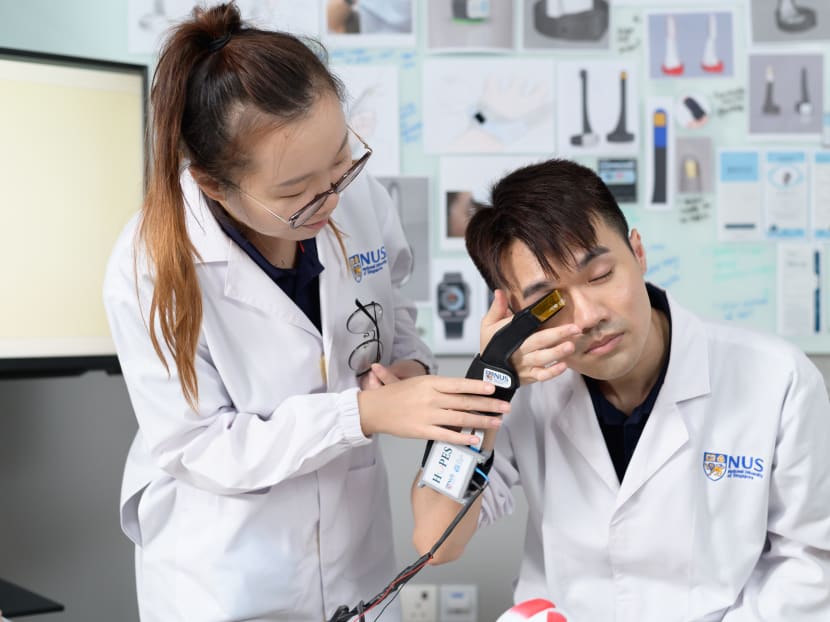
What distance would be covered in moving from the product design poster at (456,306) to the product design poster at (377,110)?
0.27 meters

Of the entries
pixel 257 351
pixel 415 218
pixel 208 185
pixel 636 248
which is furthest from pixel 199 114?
pixel 415 218

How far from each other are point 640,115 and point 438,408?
3.91 ft

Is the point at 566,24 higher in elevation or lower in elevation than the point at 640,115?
higher

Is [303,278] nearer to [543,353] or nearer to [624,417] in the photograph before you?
[543,353]

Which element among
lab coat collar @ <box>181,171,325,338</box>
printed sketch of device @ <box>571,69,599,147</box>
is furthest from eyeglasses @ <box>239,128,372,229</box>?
printed sketch of device @ <box>571,69,599,147</box>

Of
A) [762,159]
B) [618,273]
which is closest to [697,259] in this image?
[762,159]

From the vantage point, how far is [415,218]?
206 cm

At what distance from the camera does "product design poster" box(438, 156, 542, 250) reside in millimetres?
2051

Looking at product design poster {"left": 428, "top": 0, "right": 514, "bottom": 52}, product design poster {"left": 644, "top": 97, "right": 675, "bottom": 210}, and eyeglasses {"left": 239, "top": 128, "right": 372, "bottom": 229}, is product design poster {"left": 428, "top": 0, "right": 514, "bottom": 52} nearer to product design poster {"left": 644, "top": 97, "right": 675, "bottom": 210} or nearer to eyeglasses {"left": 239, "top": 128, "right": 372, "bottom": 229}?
product design poster {"left": 644, "top": 97, "right": 675, "bottom": 210}

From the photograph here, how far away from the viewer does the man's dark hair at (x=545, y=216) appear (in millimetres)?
1205

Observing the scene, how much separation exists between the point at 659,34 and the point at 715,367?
1025mm

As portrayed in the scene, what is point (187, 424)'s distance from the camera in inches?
47.4

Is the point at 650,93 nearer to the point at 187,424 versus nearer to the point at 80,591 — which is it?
the point at 187,424

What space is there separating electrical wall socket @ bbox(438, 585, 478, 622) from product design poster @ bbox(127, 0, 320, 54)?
1329 millimetres
